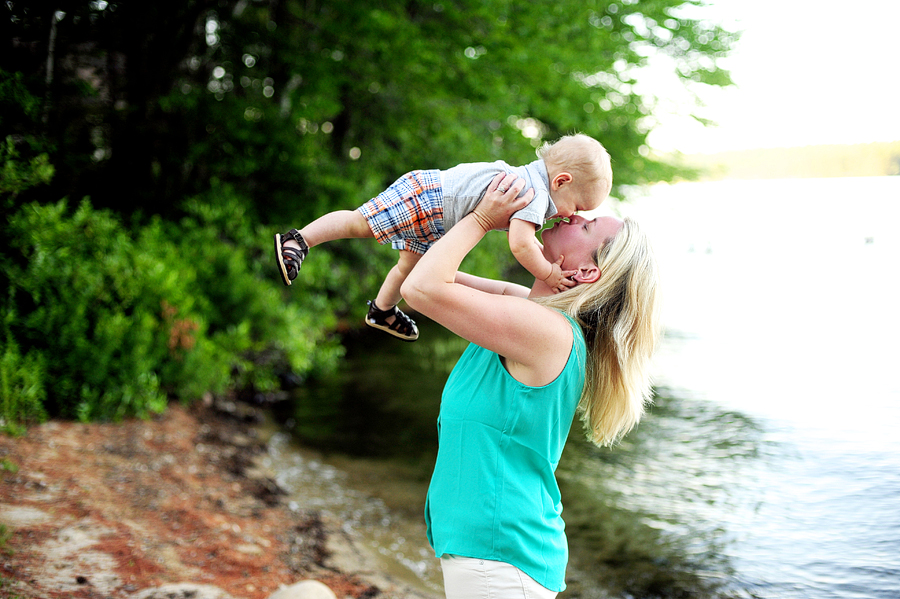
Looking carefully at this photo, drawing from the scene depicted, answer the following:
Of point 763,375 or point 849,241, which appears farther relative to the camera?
point 849,241

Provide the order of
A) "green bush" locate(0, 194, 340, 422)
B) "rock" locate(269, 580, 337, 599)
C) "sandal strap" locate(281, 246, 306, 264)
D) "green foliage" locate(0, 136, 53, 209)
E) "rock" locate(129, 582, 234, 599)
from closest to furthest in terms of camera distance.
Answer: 1. "sandal strap" locate(281, 246, 306, 264)
2. "rock" locate(129, 582, 234, 599)
3. "rock" locate(269, 580, 337, 599)
4. "green foliage" locate(0, 136, 53, 209)
5. "green bush" locate(0, 194, 340, 422)

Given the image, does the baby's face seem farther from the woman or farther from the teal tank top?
the teal tank top

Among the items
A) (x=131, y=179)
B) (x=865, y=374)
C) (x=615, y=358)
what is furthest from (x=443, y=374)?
(x=615, y=358)

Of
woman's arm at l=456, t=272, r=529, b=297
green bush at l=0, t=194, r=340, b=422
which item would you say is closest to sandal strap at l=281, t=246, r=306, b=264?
woman's arm at l=456, t=272, r=529, b=297

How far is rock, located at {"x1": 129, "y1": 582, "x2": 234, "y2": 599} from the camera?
11.2 ft

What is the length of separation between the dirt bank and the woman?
2696mm

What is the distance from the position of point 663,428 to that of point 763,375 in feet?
9.39

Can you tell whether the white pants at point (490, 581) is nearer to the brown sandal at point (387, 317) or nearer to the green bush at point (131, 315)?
the brown sandal at point (387, 317)

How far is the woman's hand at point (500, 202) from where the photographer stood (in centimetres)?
175

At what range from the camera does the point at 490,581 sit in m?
1.64

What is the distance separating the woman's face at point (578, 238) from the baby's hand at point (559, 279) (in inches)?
1.1

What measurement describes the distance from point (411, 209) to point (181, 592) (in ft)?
8.96

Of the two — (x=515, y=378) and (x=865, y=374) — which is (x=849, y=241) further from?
(x=515, y=378)

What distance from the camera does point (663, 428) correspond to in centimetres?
854
